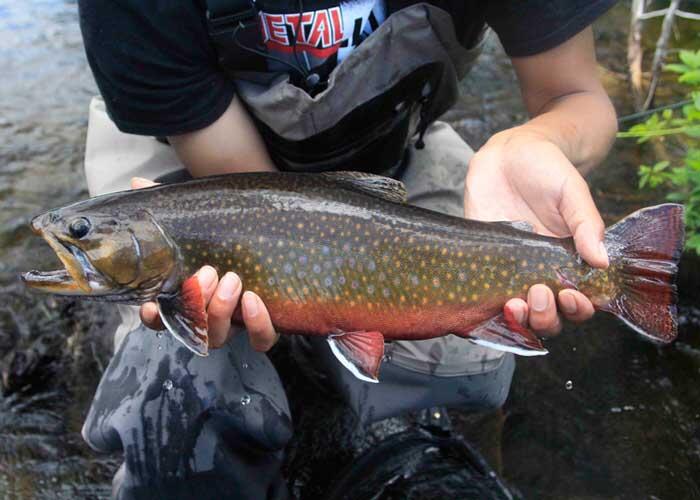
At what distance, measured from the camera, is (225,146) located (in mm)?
2500

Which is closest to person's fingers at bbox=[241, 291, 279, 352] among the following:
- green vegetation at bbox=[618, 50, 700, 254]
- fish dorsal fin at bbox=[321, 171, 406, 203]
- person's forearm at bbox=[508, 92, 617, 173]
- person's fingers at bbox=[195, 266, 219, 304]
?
person's fingers at bbox=[195, 266, 219, 304]

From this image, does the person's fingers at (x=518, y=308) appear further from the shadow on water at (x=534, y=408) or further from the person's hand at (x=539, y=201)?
the shadow on water at (x=534, y=408)

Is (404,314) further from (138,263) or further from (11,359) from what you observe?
(11,359)

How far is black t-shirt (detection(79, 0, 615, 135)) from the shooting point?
2154 millimetres

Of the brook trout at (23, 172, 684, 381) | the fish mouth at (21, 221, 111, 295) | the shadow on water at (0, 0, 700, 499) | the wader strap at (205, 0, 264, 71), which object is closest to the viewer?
the fish mouth at (21, 221, 111, 295)

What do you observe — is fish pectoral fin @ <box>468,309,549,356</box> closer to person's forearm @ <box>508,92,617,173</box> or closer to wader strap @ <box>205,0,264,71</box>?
person's forearm @ <box>508,92,617,173</box>

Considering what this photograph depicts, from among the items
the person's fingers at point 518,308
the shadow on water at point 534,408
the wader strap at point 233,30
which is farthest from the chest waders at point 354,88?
the shadow on water at point 534,408

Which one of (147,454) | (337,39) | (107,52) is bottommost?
(147,454)

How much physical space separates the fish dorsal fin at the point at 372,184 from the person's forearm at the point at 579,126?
0.61 meters

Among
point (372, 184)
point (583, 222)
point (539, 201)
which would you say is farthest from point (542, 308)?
point (372, 184)

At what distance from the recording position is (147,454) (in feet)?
6.93

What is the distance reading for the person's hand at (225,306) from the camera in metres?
1.93

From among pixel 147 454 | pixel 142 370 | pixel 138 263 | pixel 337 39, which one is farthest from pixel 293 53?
pixel 147 454

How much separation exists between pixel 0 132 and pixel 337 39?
4.04 meters
